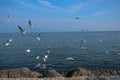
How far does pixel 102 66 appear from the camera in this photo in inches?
1924

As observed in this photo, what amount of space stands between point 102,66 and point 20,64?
16.1m

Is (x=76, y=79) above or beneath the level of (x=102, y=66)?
above

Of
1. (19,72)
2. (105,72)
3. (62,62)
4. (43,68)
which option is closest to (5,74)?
(19,72)

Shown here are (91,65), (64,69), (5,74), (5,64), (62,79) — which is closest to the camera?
(62,79)

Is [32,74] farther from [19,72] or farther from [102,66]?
[102,66]

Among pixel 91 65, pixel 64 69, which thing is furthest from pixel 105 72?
pixel 91 65

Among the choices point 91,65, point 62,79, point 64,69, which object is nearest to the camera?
point 62,79

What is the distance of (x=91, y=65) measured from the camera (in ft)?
163

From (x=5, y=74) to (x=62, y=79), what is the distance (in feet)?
39.3

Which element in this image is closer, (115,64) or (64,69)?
(64,69)

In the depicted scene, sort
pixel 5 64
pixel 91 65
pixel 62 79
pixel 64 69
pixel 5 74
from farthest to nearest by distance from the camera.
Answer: pixel 5 64, pixel 91 65, pixel 64 69, pixel 5 74, pixel 62 79

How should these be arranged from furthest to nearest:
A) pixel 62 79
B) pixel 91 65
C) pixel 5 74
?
pixel 91 65 < pixel 5 74 < pixel 62 79

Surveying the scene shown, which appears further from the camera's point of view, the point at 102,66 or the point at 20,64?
the point at 20,64

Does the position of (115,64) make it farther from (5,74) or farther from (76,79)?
(76,79)
